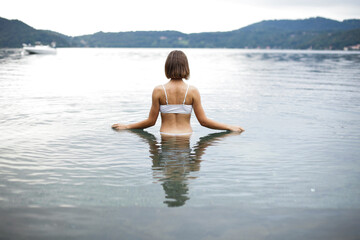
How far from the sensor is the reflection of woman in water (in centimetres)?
417

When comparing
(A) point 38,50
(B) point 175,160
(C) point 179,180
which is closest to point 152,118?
(B) point 175,160

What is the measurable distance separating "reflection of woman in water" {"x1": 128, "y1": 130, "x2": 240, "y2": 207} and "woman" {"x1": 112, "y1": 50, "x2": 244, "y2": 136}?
0.90ft

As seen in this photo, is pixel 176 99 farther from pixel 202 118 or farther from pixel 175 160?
pixel 175 160

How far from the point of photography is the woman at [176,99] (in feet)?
20.5

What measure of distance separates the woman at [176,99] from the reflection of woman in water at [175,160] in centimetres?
27

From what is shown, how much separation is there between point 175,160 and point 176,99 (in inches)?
60.1

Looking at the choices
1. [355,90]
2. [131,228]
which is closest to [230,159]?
[131,228]

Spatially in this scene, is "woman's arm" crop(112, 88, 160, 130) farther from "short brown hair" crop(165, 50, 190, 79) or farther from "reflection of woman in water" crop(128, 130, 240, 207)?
"short brown hair" crop(165, 50, 190, 79)

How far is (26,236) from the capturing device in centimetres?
316

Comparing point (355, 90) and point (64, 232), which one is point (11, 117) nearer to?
point (64, 232)

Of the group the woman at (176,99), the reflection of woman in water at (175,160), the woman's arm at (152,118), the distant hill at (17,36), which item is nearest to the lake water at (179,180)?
the reflection of woman in water at (175,160)

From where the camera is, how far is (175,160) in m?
5.52

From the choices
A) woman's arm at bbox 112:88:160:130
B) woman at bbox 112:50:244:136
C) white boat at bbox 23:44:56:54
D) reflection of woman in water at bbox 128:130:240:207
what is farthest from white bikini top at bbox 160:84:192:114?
white boat at bbox 23:44:56:54

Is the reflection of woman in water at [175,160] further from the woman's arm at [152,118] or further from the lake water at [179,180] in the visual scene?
the woman's arm at [152,118]
